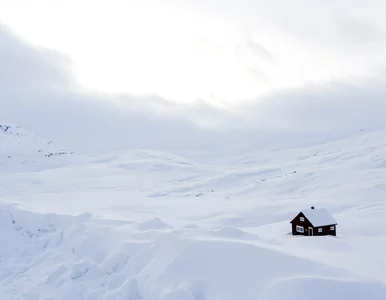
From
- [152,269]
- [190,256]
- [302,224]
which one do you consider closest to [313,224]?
[302,224]

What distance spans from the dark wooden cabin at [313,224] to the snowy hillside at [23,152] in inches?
3057

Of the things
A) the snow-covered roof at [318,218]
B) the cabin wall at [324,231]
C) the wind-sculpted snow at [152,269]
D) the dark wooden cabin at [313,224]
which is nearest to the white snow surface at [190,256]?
the wind-sculpted snow at [152,269]

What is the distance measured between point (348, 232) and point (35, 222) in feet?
69.3

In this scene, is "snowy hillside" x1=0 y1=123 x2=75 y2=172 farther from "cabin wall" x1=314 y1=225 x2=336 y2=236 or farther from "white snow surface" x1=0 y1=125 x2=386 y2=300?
"cabin wall" x1=314 y1=225 x2=336 y2=236

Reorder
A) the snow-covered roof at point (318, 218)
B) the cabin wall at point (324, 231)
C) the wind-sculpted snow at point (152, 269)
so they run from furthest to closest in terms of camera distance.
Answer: the snow-covered roof at point (318, 218)
the cabin wall at point (324, 231)
the wind-sculpted snow at point (152, 269)

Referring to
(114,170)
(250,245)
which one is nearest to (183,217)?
(250,245)

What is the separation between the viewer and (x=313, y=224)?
29.8 metres

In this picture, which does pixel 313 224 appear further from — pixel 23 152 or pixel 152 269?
pixel 23 152

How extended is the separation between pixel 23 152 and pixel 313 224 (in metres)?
102

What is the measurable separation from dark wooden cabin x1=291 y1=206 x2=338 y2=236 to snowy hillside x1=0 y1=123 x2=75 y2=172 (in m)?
77.6

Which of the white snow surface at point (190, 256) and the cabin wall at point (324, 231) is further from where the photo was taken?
the cabin wall at point (324, 231)

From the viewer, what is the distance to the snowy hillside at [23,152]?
101m

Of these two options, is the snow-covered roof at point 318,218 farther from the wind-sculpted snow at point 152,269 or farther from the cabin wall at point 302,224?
the wind-sculpted snow at point 152,269

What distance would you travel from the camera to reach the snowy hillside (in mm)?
101375
